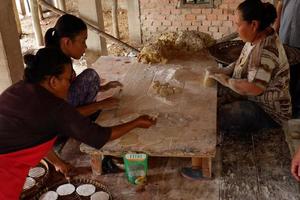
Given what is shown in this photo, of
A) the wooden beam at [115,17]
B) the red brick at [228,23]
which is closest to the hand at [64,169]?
the wooden beam at [115,17]

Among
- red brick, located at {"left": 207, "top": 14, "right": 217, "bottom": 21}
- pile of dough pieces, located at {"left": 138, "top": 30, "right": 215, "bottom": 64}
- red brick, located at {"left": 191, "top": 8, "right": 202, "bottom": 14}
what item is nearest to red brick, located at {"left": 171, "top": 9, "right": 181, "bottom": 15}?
red brick, located at {"left": 191, "top": 8, "right": 202, "bottom": 14}

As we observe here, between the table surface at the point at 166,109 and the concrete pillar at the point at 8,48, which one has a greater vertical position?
the concrete pillar at the point at 8,48

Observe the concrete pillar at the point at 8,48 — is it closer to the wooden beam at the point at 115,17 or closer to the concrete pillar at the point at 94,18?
the concrete pillar at the point at 94,18

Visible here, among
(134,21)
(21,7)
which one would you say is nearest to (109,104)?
(134,21)

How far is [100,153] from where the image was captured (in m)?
2.57

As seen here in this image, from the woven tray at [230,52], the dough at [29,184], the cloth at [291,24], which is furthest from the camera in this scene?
the cloth at [291,24]

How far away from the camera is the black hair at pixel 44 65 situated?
2.13 m

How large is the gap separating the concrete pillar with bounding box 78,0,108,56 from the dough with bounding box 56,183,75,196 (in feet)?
9.05

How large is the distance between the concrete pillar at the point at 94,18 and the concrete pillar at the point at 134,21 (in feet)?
10.8

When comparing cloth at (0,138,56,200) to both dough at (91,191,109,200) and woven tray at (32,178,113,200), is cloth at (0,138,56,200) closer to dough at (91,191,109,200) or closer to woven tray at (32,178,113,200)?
woven tray at (32,178,113,200)

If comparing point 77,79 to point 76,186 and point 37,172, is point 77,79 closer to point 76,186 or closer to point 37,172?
point 37,172

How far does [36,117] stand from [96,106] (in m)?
0.85

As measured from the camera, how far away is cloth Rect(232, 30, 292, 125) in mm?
2742

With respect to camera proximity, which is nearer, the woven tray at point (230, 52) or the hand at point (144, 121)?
the hand at point (144, 121)
